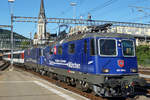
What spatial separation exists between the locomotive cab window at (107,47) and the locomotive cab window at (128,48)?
21.0 inches

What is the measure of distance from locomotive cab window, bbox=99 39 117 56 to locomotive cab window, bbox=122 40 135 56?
53cm

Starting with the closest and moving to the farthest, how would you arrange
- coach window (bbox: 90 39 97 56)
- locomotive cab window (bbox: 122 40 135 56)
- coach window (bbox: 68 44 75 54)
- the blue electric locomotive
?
1. the blue electric locomotive
2. coach window (bbox: 90 39 97 56)
3. locomotive cab window (bbox: 122 40 135 56)
4. coach window (bbox: 68 44 75 54)

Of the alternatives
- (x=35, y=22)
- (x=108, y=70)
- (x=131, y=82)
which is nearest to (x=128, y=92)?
(x=131, y=82)

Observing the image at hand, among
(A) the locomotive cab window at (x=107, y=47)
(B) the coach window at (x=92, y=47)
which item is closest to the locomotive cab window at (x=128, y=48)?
(A) the locomotive cab window at (x=107, y=47)

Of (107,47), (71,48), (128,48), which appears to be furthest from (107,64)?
(71,48)

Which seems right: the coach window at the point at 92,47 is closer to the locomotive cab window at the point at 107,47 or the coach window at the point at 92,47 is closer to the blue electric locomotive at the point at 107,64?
the blue electric locomotive at the point at 107,64

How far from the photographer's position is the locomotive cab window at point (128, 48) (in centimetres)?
1031

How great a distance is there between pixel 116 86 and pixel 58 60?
6.37 metres

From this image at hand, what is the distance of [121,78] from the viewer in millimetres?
9898

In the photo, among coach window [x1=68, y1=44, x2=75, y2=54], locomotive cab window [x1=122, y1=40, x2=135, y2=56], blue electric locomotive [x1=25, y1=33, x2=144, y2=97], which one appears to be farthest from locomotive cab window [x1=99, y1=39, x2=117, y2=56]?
coach window [x1=68, y1=44, x2=75, y2=54]

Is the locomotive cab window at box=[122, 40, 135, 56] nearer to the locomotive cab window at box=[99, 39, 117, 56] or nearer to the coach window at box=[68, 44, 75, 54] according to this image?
the locomotive cab window at box=[99, 39, 117, 56]

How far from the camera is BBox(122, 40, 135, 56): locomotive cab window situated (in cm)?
1031

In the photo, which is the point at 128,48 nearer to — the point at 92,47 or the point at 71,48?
the point at 92,47

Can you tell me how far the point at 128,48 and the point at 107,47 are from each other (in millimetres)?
1215
